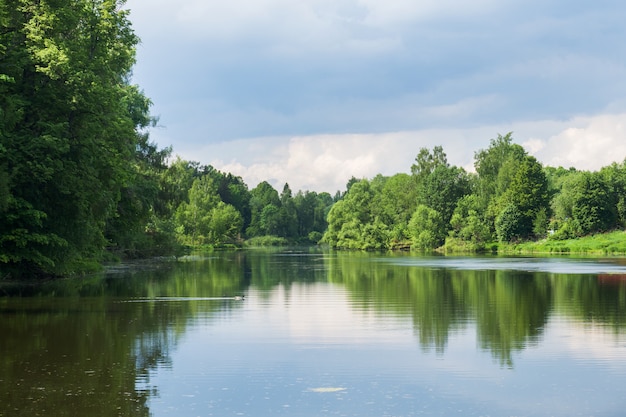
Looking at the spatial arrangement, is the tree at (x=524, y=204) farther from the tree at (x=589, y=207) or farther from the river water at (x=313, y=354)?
the river water at (x=313, y=354)

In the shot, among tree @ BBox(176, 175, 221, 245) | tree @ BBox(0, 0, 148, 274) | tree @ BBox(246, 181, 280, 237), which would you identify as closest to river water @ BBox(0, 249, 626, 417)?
Result: tree @ BBox(0, 0, 148, 274)

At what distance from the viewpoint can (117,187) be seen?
43469 mm

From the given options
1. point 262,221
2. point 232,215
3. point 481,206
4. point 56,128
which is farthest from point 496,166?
point 56,128

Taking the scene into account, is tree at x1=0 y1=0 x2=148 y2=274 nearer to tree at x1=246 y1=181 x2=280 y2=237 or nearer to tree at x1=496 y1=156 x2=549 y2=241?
tree at x1=496 y1=156 x2=549 y2=241

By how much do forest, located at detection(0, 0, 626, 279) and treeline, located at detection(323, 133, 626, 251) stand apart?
0.66 ft

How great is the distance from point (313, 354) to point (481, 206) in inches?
3896

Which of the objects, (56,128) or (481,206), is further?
(481,206)

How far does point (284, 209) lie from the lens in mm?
185625

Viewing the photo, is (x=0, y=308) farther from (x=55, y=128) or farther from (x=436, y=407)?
(x=436, y=407)

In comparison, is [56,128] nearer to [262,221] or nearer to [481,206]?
[481,206]

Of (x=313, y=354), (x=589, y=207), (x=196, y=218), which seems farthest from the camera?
(x=196, y=218)

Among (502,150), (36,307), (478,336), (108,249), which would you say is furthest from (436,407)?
(502,150)

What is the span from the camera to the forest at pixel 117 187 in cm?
3114

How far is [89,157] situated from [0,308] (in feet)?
34.7
